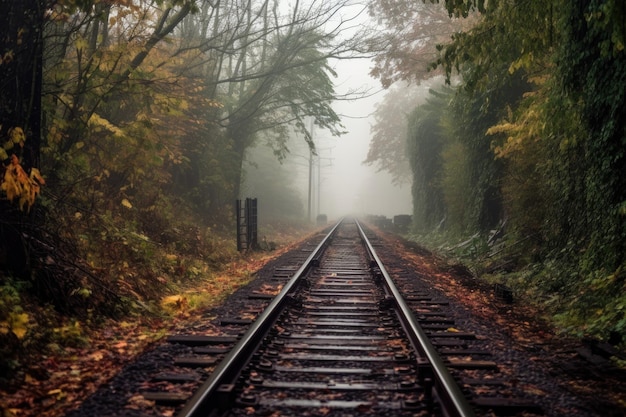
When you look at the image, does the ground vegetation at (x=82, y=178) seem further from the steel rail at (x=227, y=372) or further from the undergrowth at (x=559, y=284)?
the undergrowth at (x=559, y=284)

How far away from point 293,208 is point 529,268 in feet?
115

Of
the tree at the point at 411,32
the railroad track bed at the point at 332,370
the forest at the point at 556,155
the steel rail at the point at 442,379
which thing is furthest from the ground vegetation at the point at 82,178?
the tree at the point at 411,32

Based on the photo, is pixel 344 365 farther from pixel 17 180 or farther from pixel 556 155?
pixel 556 155

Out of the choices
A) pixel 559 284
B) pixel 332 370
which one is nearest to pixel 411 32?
pixel 559 284

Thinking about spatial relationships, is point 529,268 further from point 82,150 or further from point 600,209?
point 82,150

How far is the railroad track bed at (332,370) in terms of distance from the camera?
3539 millimetres

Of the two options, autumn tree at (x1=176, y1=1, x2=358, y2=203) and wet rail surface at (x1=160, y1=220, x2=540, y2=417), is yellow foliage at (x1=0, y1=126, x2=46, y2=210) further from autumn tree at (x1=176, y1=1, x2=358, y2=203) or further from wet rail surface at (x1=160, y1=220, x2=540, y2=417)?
autumn tree at (x1=176, y1=1, x2=358, y2=203)

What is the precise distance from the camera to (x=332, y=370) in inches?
169

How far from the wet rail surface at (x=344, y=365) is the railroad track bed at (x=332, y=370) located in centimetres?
1

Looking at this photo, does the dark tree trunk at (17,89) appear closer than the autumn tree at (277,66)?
Yes

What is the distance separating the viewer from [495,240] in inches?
520

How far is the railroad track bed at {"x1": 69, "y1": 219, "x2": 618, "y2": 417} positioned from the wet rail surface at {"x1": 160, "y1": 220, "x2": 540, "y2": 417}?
0.4 inches

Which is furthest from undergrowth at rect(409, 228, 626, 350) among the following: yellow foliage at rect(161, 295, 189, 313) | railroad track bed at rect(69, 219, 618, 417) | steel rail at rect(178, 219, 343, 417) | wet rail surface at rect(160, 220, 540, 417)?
yellow foliage at rect(161, 295, 189, 313)

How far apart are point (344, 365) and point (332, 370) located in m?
0.23
